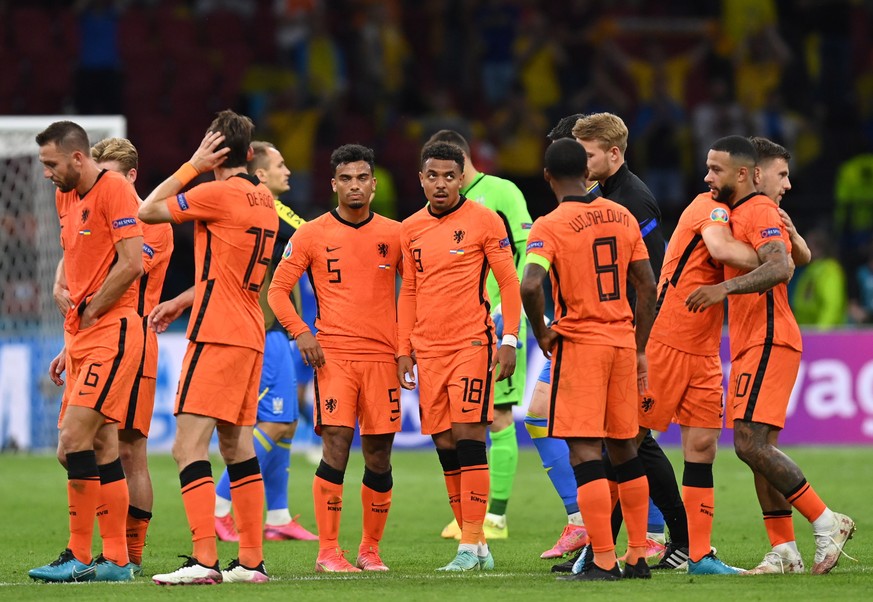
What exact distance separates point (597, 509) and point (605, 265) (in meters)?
1.28

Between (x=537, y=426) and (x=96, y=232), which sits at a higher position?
(x=96, y=232)

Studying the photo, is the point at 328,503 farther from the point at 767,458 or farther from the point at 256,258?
the point at 767,458

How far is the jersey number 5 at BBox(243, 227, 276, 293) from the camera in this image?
7.86m

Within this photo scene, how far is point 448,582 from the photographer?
7.78 m

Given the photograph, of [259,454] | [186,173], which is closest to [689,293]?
[186,173]

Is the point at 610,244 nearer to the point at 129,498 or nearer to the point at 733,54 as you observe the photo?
the point at 129,498

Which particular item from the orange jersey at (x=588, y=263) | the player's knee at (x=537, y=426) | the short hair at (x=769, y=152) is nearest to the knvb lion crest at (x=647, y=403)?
the orange jersey at (x=588, y=263)

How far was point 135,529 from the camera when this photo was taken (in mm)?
8531

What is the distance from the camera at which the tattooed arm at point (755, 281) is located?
786cm

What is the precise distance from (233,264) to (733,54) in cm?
1636

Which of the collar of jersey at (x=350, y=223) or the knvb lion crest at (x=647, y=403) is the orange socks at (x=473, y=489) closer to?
the knvb lion crest at (x=647, y=403)

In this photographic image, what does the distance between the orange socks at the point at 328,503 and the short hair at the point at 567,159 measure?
2.16m

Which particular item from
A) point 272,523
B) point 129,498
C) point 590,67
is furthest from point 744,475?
point 590,67

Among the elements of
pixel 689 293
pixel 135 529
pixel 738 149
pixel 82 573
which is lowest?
pixel 82 573
